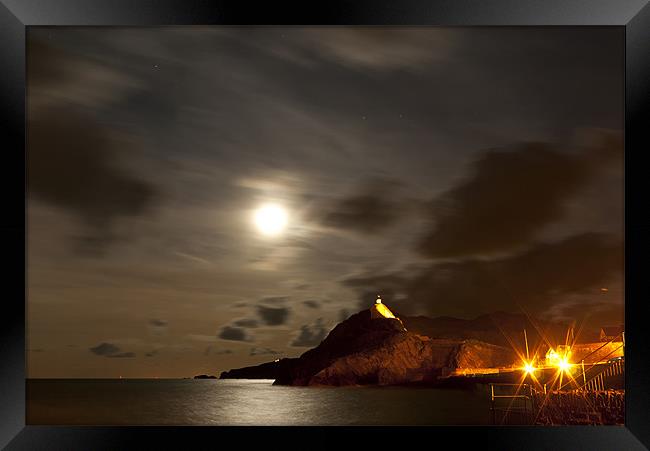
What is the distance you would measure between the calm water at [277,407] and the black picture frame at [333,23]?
10.3 meters

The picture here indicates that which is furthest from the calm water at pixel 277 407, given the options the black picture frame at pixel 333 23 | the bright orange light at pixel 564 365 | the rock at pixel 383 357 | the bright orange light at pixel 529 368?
the black picture frame at pixel 333 23

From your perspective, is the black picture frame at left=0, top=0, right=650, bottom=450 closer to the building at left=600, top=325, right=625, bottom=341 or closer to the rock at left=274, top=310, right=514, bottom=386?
the building at left=600, top=325, right=625, bottom=341

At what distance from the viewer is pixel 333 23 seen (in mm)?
3115

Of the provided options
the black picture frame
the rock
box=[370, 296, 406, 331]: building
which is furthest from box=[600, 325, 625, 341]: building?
the black picture frame

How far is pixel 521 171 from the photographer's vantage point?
17.0 ft

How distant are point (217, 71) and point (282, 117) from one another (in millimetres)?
591

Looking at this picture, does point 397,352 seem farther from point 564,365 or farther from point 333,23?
point 333,23

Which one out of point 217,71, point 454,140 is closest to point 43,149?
point 217,71

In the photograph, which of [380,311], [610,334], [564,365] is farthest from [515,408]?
[380,311]

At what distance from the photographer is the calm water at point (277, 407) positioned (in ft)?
52.5

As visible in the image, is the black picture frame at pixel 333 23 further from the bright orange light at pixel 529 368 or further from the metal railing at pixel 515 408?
the bright orange light at pixel 529 368

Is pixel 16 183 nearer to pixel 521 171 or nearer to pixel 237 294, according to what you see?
pixel 237 294

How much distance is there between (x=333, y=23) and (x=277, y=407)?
16.7m

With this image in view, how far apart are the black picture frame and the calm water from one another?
405 inches
